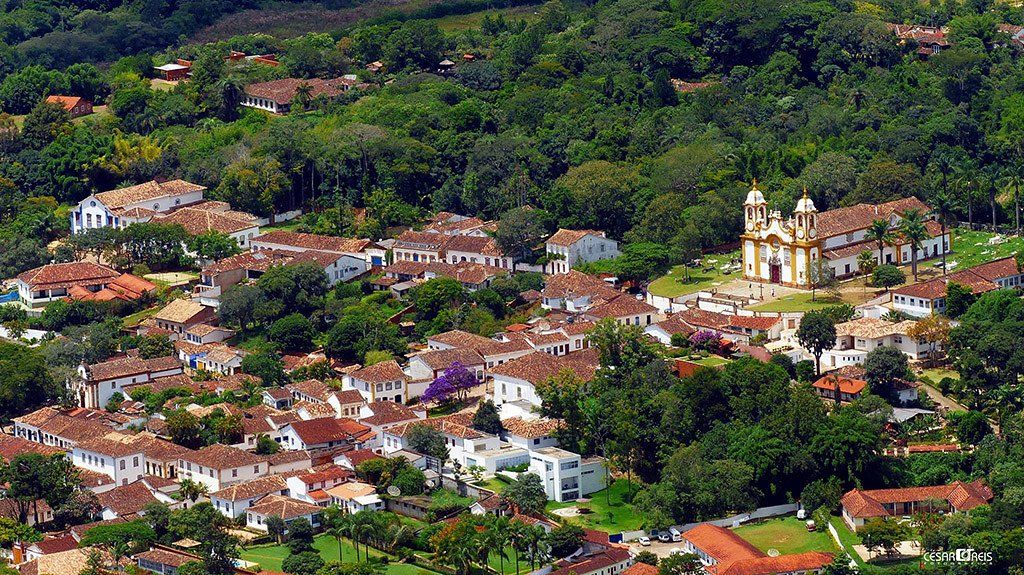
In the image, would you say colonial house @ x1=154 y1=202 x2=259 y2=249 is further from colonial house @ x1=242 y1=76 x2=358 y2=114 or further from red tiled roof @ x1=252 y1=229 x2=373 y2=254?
colonial house @ x1=242 y1=76 x2=358 y2=114

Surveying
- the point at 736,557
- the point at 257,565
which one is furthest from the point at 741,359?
the point at 257,565

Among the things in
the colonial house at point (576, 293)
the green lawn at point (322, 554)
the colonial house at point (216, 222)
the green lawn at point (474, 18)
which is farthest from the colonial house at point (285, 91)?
the green lawn at point (322, 554)

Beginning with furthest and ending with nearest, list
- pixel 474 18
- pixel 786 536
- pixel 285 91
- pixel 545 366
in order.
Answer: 1. pixel 474 18
2. pixel 285 91
3. pixel 545 366
4. pixel 786 536

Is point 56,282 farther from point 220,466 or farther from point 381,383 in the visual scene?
point 220,466

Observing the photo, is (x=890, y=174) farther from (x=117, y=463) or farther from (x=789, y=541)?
(x=117, y=463)

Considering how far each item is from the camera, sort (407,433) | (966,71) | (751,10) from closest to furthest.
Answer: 1. (407,433)
2. (966,71)
3. (751,10)

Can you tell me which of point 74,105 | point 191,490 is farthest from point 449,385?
point 74,105

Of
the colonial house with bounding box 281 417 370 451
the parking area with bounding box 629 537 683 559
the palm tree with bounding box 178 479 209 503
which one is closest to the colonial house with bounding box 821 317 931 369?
the parking area with bounding box 629 537 683 559
